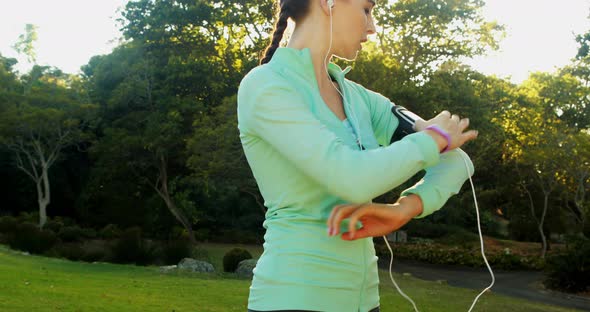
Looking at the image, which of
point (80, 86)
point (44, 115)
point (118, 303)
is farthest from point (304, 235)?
point (80, 86)

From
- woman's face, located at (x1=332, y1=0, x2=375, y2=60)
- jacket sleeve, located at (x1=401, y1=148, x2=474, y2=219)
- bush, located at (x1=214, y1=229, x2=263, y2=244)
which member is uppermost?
woman's face, located at (x1=332, y1=0, x2=375, y2=60)

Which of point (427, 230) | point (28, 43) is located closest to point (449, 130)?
point (427, 230)

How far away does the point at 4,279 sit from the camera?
900 cm

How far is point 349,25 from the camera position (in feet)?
3.97

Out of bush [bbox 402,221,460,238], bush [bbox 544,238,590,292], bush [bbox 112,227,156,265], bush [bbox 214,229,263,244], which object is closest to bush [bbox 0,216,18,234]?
bush [bbox 112,227,156,265]

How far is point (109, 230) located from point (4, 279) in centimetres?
1210

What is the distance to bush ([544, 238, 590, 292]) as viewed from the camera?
1508cm

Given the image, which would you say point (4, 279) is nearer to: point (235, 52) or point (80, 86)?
point (235, 52)

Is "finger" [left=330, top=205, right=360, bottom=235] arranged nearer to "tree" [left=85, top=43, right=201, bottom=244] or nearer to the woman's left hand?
the woman's left hand

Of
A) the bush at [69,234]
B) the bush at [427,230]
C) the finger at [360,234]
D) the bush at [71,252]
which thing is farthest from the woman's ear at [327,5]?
the bush at [427,230]

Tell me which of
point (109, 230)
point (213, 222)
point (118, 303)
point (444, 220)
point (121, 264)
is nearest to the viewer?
point (118, 303)

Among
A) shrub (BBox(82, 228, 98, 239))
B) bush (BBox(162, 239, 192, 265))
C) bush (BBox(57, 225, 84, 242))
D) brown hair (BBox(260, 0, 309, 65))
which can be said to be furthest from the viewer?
shrub (BBox(82, 228, 98, 239))

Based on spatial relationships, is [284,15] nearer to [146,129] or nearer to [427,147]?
[427,147]

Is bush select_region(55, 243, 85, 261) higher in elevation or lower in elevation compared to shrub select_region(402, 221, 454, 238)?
higher
